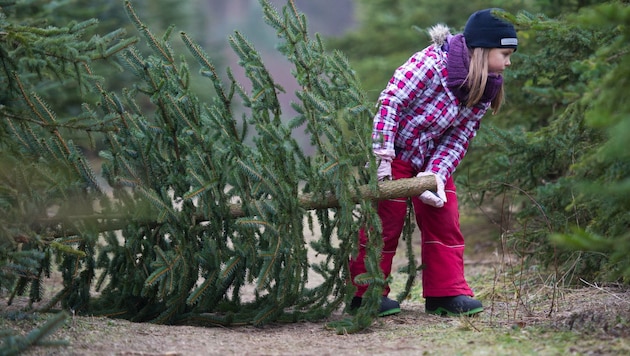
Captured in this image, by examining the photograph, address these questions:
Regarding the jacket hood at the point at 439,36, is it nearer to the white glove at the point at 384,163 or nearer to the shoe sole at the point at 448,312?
the white glove at the point at 384,163

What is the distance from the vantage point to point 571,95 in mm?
3939

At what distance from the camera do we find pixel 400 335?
3.81 metres

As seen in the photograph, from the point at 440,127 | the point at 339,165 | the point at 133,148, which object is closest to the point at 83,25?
the point at 133,148

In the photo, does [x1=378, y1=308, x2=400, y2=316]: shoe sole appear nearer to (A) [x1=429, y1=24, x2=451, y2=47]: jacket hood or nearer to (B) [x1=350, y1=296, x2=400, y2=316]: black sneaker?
(B) [x1=350, y1=296, x2=400, y2=316]: black sneaker

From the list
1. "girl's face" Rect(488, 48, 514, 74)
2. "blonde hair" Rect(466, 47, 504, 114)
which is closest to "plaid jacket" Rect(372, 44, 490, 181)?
"blonde hair" Rect(466, 47, 504, 114)

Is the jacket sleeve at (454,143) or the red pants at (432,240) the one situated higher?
the jacket sleeve at (454,143)

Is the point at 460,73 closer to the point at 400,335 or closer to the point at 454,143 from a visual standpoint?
the point at 454,143

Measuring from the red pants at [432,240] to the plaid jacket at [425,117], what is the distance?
0.15m

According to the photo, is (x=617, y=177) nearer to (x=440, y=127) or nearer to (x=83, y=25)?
(x=440, y=127)

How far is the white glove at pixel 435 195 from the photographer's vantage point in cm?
420

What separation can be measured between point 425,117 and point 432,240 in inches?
28.6

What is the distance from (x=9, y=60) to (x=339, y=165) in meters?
1.78

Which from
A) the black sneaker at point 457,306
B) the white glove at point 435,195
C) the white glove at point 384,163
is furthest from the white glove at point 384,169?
the black sneaker at point 457,306

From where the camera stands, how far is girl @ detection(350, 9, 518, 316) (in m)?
4.23
